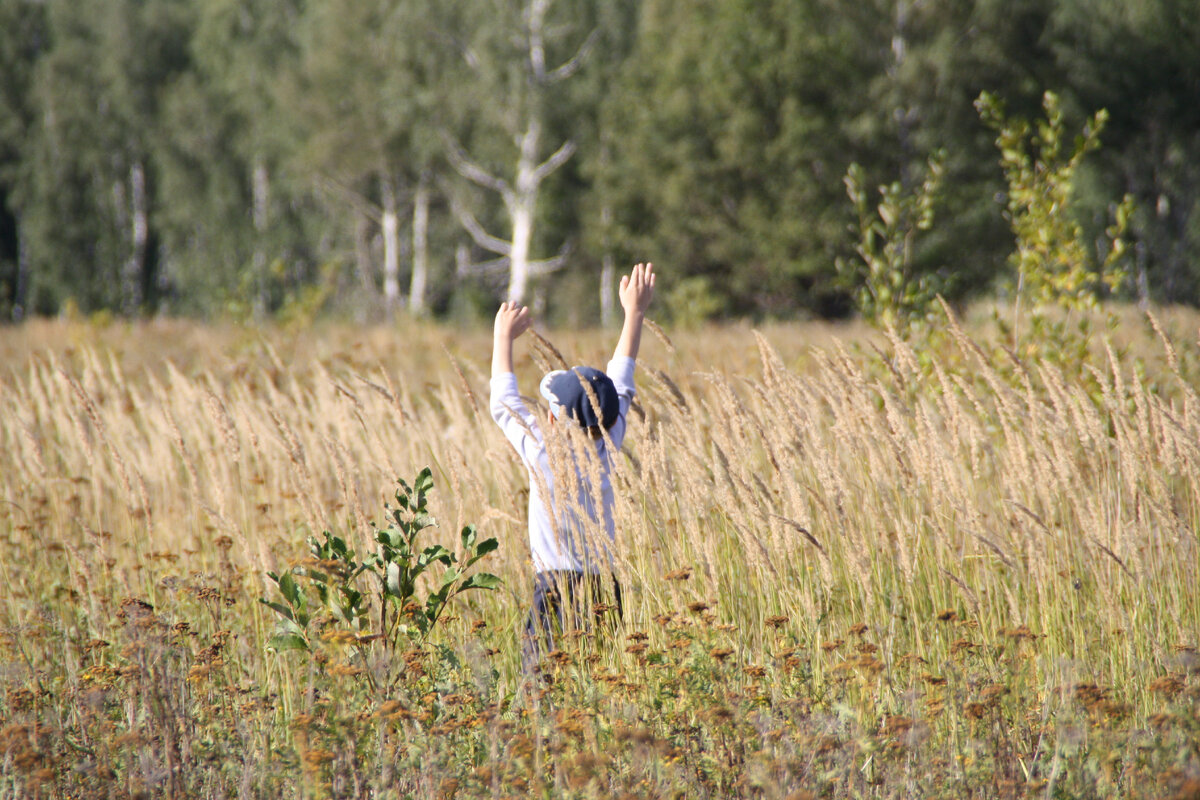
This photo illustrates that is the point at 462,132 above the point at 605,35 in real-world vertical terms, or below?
below

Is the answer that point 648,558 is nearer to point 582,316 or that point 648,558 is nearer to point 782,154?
point 782,154

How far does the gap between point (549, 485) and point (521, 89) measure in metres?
16.8

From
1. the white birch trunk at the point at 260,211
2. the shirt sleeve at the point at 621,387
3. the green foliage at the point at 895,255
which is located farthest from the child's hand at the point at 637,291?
the white birch trunk at the point at 260,211

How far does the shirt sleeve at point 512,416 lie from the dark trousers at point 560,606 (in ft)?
1.30

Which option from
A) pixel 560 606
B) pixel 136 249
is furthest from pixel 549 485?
pixel 136 249

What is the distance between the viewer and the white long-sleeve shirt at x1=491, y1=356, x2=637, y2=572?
288 cm

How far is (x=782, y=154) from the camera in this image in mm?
17812

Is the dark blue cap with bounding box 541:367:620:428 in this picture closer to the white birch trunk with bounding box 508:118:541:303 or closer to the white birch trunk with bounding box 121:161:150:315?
the white birch trunk with bounding box 508:118:541:303

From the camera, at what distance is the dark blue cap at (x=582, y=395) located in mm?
2914

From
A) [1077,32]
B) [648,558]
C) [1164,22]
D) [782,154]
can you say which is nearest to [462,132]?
[782,154]

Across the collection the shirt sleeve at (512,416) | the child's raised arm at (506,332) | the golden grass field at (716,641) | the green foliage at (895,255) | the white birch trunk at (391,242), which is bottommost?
the golden grass field at (716,641)

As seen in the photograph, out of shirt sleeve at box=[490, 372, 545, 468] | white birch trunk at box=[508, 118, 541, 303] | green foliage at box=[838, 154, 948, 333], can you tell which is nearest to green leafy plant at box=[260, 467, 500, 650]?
shirt sleeve at box=[490, 372, 545, 468]

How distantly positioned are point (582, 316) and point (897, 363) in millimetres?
19993

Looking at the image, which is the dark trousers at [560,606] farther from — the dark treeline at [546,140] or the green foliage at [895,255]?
the dark treeline at [546,140]
